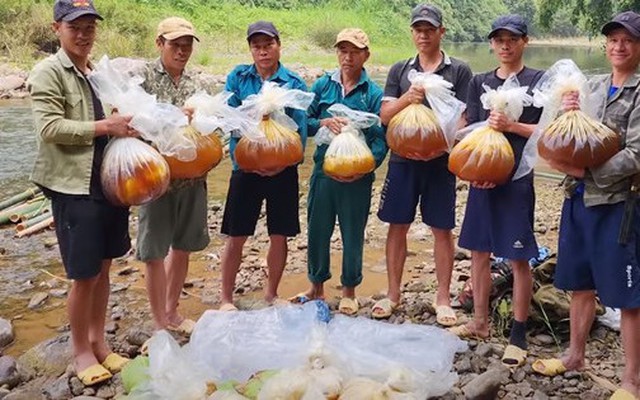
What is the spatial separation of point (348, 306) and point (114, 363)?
1.54 metres

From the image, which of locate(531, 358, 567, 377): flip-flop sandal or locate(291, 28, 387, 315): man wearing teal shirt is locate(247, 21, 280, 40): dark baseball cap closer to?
locate(291, 28, 387, 315): man wearing teal shirt

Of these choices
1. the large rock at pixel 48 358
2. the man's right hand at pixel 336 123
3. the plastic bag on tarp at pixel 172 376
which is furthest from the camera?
the man's right hand at pixel 336 123

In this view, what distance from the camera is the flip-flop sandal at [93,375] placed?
131 inches

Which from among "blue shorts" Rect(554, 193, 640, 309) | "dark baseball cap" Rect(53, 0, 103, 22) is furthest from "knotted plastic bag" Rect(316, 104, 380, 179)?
"dark baseball cap" Rect(53, 0, 103, 22)

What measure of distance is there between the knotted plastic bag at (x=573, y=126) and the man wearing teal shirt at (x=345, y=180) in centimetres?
112

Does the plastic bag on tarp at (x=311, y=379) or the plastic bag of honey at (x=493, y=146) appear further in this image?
the plastic bag of honey at (x=493, y=146)

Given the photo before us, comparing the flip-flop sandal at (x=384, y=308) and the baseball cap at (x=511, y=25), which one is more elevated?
the baseball cap at (x=511, y=25)

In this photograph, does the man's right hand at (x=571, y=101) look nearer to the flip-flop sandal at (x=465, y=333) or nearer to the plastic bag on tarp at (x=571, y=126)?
the plastic bag on tarp at (x=571, y=126)

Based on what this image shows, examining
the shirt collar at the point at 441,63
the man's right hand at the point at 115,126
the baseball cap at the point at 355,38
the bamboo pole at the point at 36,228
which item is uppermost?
the baseball cap at the point at 355,38

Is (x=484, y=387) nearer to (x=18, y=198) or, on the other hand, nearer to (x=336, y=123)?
(x=336, y=123)

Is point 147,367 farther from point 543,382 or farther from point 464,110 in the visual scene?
point 464,110

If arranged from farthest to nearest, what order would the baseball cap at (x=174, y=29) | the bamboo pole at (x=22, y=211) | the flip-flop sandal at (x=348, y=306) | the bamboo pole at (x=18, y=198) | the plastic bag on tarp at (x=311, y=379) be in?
1. the bamboo pole at (x=18, y=198)
2. the bamboo pole at (x=22, y=211)
3. the flip-flop sandal at (x=348, y=306)
4. the baseball cap at (x=174, y=29)
5. the plastic bag on tarp at (x=311, y=379)

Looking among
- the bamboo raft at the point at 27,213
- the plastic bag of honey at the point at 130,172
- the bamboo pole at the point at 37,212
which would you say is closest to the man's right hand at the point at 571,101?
the plastic bag of honey at the point at 130,172

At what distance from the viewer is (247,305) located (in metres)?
4.48
